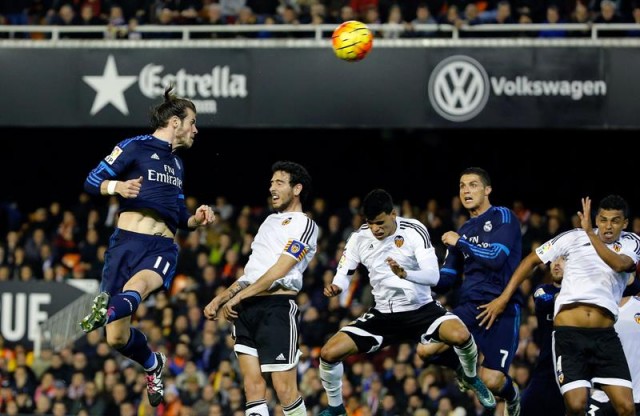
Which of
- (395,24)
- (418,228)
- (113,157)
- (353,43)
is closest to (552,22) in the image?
(395,24)

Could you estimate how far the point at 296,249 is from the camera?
1058 centimetres

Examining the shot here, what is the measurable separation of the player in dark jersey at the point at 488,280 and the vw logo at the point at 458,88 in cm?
709

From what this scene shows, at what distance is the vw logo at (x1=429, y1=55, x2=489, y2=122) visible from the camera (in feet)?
60.5

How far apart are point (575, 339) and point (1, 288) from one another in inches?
442

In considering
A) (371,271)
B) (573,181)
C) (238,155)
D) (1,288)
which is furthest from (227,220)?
(371,271)

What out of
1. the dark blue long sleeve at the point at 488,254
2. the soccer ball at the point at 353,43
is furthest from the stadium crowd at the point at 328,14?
the dark blue long sleeve at the point at 488,254

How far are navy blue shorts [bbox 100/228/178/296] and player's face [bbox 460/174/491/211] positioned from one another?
2756 mm

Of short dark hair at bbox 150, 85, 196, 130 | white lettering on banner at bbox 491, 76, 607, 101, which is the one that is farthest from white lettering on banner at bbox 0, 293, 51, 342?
short dark hair at bbox 150, 85, 196, 130

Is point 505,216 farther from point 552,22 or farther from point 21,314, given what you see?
point 21,314

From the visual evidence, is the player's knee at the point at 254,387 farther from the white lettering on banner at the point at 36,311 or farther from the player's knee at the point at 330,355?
the white lettering on banner at the point at 36,311

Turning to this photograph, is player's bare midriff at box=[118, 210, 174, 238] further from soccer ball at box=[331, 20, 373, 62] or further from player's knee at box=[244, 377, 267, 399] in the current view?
soccer ball at box=[331, 20, 373, 62]

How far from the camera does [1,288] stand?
19.5 metres

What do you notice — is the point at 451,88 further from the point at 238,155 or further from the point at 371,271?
the point at 371,271

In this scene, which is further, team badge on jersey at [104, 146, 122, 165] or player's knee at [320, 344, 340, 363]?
player's knee at [320, 344, 340, 363]
